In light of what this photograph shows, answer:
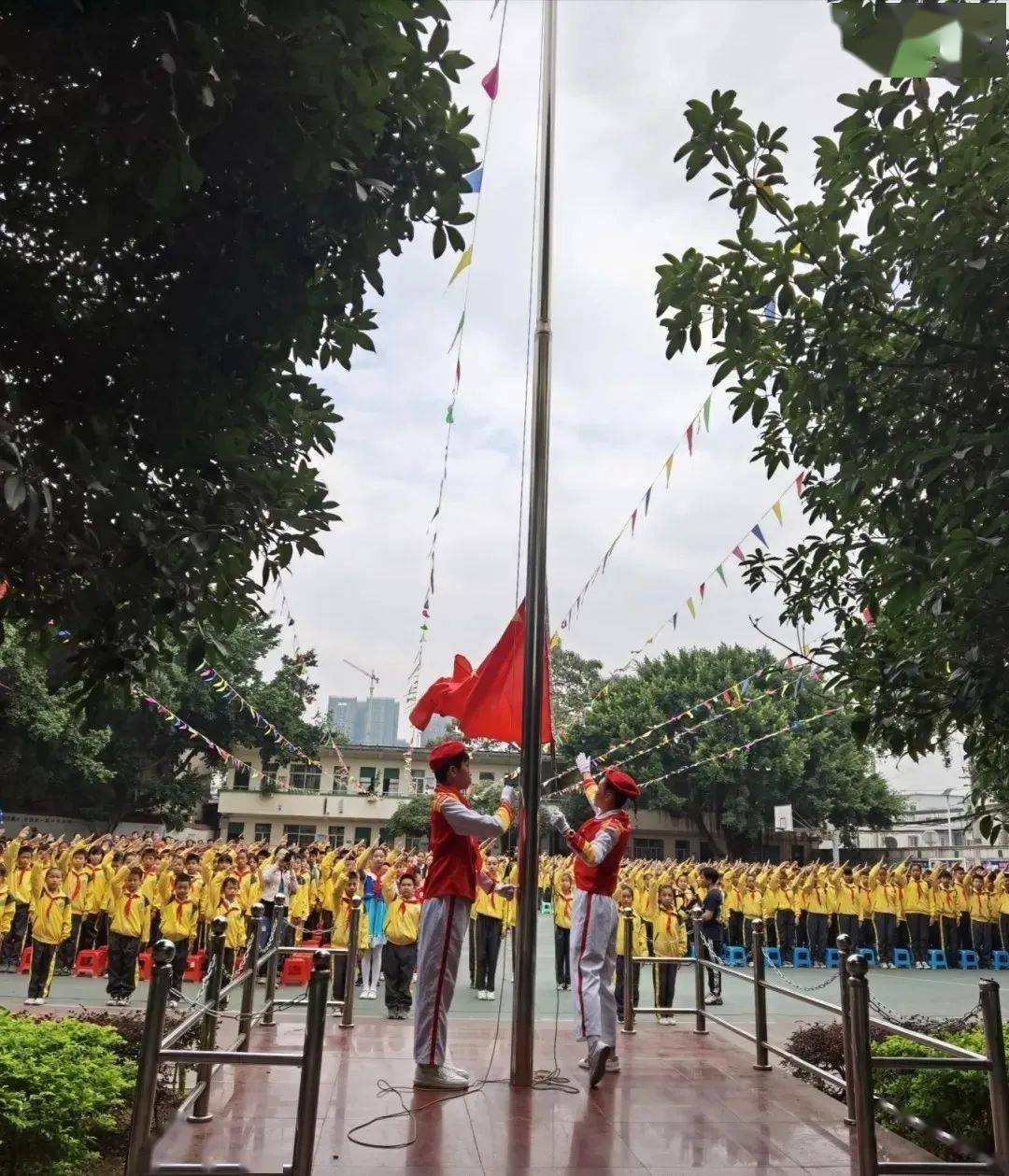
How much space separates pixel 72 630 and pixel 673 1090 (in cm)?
468

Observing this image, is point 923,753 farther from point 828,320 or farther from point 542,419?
point 542,419

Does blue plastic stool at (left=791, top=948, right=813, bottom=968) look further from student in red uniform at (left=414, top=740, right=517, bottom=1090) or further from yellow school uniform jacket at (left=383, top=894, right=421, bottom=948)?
student in red uniform at (left=414, top=740, right=517, bottom=1090)

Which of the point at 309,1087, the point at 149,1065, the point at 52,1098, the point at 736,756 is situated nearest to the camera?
the point at 309,1087

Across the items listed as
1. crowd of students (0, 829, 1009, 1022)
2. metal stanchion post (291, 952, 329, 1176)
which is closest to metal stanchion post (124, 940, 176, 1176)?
metal stanchion post (291, 952, 329, 1176)

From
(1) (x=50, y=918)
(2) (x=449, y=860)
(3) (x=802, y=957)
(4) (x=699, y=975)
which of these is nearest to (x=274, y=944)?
(2) (x=449, y=860)

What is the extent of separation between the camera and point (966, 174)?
460 cm

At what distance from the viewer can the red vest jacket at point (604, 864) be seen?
6.93 metres

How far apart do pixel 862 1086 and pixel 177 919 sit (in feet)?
35.1

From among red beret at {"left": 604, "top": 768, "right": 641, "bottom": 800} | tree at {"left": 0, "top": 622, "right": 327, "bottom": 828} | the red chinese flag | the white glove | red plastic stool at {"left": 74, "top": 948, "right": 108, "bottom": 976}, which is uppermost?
tree at {"left": 0, "top": 622, "right": 327, "bottom": 828}

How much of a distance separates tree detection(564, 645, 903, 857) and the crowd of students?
62.2 ft

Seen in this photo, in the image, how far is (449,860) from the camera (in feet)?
21.0

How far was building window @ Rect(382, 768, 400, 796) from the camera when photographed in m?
54.5

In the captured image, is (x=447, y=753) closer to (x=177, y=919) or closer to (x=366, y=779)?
(x=177, y=919)

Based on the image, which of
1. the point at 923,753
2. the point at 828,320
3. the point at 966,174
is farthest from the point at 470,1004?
the point at 966,174
